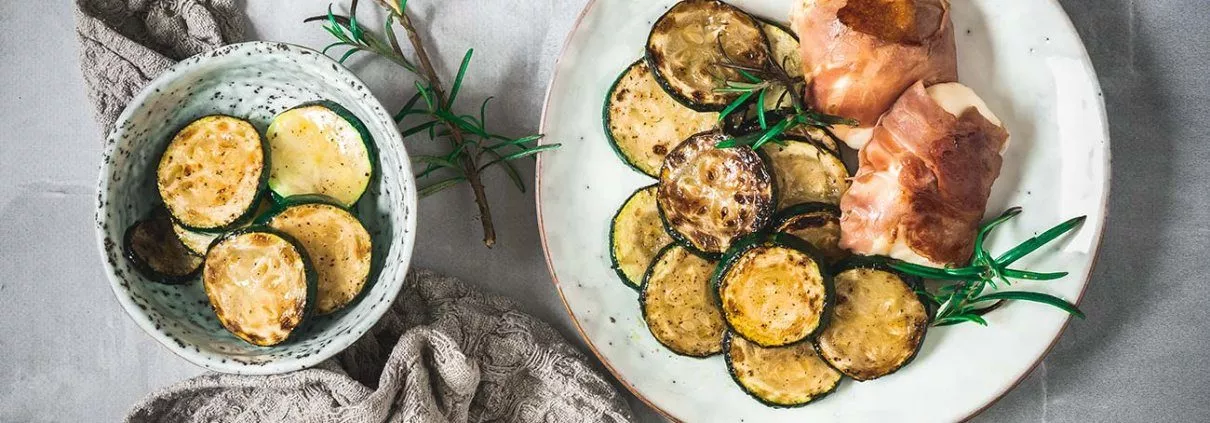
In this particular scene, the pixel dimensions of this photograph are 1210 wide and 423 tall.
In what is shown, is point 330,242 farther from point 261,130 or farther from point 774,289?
point 774,289

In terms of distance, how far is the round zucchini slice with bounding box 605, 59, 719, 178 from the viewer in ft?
5.07

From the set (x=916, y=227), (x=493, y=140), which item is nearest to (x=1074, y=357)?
(x=916, y=227)

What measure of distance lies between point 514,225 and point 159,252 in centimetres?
66

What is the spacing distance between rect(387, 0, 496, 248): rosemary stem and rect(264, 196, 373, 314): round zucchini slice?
0.25 metres

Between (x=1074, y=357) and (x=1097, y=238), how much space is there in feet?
1.18

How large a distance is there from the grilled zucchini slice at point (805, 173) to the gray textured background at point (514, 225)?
0.51 meters

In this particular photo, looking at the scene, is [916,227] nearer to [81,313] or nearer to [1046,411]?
[1046,411]

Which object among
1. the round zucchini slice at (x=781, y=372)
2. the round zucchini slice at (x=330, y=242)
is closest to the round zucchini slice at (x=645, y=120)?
the round zucchini slice at (x=781, y=372)

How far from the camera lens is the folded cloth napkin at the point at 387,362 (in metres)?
1.63

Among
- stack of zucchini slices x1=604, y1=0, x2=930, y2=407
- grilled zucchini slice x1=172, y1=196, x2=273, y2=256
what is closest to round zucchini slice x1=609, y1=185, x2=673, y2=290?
stack of zucchini slices x1=604, y1=0, x2=930, y2=407

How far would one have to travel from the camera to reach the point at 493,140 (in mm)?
1766

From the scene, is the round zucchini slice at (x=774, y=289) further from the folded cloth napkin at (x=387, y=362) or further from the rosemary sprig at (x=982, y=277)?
the folded cloth napkin at (x=387, y=362)

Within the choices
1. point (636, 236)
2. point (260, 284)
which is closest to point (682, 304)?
point (636, 236)

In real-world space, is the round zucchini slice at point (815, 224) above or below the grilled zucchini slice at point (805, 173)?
below
